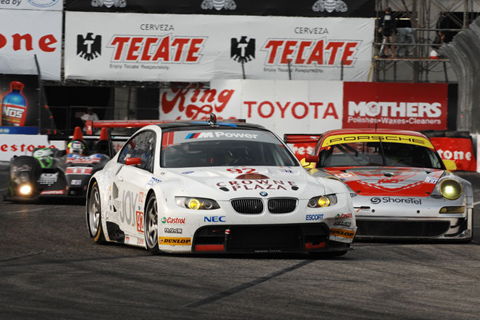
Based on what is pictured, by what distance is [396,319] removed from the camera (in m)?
5.74

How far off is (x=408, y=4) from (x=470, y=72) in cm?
939

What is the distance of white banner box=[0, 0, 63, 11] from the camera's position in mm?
30688

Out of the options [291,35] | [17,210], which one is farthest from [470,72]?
[17,210]

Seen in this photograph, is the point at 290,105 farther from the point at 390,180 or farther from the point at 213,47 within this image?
the point at 390,180

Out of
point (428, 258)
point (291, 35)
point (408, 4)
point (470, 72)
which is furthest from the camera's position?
point (408, 4)

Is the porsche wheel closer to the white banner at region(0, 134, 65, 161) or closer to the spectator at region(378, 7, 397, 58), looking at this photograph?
the white banner at region(0, 134, 65, 161)

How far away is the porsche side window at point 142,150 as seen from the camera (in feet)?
30.3

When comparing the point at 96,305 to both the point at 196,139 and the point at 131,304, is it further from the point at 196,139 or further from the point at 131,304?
the point at 196,139

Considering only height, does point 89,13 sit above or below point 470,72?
above

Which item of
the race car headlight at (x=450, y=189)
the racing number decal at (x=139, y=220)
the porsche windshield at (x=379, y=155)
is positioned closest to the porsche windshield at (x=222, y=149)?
the racing number decal at (x=139, y=220)

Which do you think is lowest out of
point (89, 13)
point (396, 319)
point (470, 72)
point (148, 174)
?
point (396, 319)

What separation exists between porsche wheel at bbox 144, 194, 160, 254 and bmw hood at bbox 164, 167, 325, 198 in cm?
27

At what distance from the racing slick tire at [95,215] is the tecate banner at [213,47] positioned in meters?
20.6

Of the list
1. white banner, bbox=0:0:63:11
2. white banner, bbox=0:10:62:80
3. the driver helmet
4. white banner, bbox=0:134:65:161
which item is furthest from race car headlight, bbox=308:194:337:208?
white banner, bbox=0:0:63:11
